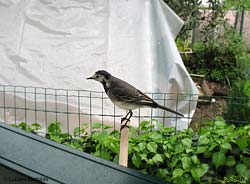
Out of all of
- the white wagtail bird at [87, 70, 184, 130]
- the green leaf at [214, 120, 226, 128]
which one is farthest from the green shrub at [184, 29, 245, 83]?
the white wagtail bird at [87, 70, 184, 130]

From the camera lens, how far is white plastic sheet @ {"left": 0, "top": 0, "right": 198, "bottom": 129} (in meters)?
2.93

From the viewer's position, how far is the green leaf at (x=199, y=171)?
1.82 metres

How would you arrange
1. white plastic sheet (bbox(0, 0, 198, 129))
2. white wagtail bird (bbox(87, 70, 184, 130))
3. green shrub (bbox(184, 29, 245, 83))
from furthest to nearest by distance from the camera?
1. green shrub (bbox(184, 29, 245, 83))
2. white plastic sheet (bbox(0, 0, 198, 129))
3. white wagtail bird (bbox(87, 70, 184, 130))

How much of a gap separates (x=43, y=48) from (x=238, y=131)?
1.67 meters

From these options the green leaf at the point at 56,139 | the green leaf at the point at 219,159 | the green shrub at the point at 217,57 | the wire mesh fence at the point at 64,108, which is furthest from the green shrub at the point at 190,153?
the green shrub at the point at 217,57

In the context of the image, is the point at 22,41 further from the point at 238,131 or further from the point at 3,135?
the point at 3,135

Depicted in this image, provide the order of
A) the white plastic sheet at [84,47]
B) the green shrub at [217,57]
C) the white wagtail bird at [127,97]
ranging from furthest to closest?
the green shrub at [217,57]
the white plastic sheet at [84,47]
the white wagtail bird at [127,97]

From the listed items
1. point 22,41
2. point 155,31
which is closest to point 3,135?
point 22,41

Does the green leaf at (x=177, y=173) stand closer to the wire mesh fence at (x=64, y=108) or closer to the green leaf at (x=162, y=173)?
the green leaf at (x=162, y=173)

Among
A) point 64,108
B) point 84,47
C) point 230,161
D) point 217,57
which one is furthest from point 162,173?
point 217,57

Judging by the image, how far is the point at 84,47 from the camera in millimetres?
3008

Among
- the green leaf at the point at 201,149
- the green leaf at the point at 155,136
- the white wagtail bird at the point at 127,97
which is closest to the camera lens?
the white wagtail bird at the point at 127,97

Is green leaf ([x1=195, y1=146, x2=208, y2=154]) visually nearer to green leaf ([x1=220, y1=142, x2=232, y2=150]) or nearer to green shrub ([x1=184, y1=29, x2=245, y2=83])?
green leaf ([x1=220, y1=142, x2=232, y2=150])

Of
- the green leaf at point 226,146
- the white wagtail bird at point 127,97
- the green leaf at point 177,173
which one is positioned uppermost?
the white wagtail bird at point 127,97
